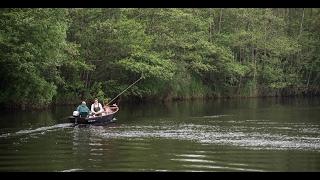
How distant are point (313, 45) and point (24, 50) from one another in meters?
47.0

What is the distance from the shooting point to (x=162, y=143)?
966 inches

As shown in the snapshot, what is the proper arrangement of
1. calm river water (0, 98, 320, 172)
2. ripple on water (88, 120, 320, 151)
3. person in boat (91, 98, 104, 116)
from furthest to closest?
person in boat (91, 98, 104, 116) → ripple on water (88, 120, 320, 151) → calm river water (0, 98, 320, 172)

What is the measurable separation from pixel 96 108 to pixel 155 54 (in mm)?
21023

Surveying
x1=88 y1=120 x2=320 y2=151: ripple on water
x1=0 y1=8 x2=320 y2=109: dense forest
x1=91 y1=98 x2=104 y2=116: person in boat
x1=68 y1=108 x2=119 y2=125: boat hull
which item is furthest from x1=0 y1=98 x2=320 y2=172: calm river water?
x1=0 y1=8 x2=320 y2=109: dense forest

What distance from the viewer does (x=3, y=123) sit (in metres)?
32.0

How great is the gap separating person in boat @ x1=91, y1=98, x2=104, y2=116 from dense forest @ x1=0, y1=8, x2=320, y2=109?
538 cm

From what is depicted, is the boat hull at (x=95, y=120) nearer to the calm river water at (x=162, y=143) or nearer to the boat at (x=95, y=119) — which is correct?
the boat at (x=95, y=119)

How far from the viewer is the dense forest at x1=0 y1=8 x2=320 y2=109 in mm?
38844

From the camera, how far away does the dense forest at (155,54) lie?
3884 cm

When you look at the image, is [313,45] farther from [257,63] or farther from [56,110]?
[56,110]

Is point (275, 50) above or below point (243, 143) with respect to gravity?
above

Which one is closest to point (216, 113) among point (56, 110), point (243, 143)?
point (56, 110)

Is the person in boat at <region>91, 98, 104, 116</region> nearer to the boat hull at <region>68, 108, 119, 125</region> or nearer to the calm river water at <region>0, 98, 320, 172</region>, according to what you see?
the boat hull at <region>68, 108, 119, 125</region>
